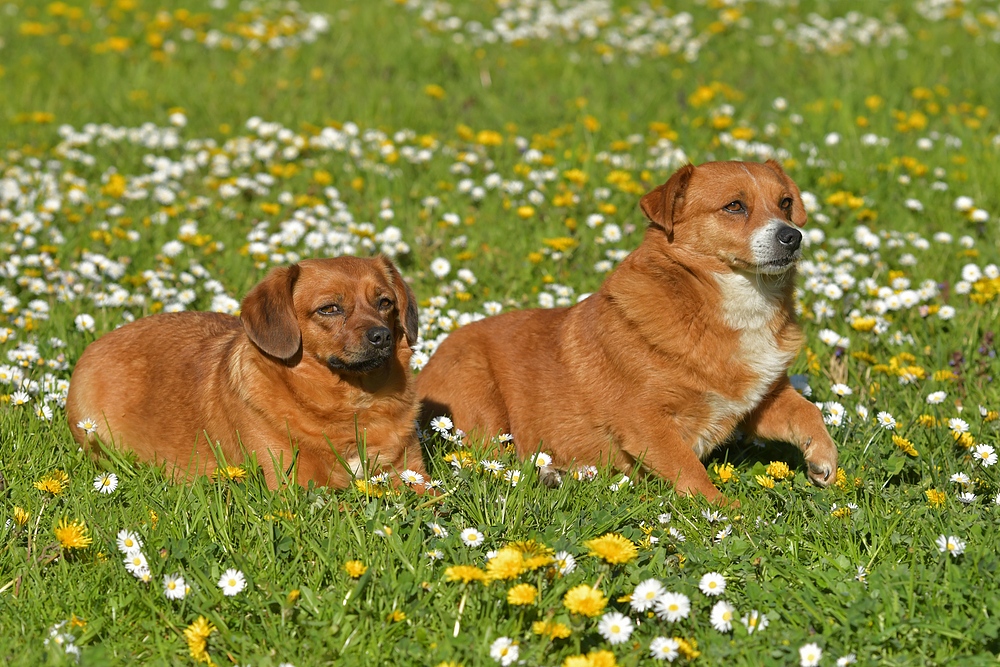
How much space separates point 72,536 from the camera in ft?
11.6

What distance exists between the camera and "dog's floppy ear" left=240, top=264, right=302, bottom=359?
14.2 feet

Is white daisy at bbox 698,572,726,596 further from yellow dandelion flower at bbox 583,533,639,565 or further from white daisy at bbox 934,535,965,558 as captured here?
white daisy at bbox 934,535,965,558

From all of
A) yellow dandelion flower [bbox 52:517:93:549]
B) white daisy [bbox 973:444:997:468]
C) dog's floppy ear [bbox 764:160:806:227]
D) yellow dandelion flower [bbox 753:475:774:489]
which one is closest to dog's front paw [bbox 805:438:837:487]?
yellow dandelion flower [bbox 753:475:774:489]

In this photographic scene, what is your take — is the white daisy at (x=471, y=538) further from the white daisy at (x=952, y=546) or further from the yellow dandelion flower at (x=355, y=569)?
the white daisy at (x=952, y=546)

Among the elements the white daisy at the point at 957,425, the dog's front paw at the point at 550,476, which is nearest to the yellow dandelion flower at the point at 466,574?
the dog's front paw at the point at 550,476

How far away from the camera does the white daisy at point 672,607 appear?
3215 millimetres

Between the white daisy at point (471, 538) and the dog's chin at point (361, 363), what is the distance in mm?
940

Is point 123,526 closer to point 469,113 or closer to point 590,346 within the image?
point 590,346

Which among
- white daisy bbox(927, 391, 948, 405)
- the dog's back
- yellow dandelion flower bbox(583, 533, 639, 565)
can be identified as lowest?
the dog's back

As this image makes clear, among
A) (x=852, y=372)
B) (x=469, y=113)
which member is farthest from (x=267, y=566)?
(x=469, y=113)

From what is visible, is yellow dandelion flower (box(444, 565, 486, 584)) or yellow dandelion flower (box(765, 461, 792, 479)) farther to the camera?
yellow dandelion flower (box(765, 461, 792, 479))

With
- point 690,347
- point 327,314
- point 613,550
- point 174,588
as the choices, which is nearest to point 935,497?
point 690,347

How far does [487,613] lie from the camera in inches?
131

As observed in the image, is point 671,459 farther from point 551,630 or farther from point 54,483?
point 54,483
